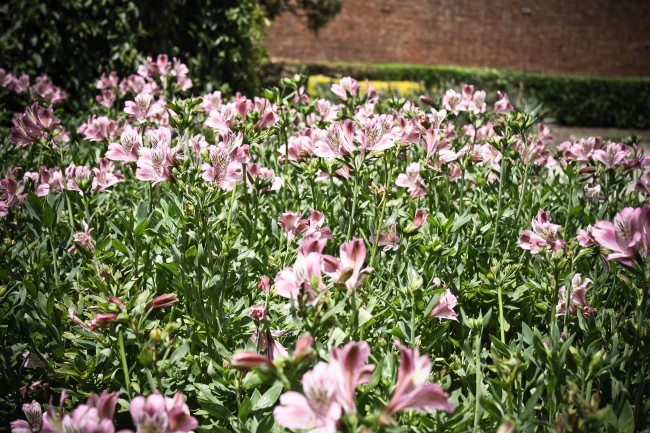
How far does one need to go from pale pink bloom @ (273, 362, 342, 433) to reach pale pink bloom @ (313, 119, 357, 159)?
849 mm

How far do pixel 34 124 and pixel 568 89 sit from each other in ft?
51.3

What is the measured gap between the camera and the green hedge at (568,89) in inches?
552

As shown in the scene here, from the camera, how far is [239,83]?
196 inches

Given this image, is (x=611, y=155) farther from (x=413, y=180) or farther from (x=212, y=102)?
(x=212, y=102)

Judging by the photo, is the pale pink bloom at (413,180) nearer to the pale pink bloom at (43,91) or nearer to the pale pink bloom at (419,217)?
the pale pink bloom at (419,217)

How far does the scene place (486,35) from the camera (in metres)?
17.9

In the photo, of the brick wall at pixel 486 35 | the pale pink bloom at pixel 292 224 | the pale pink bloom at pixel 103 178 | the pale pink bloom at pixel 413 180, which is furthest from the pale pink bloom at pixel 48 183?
the brick wall at pixel 486 35

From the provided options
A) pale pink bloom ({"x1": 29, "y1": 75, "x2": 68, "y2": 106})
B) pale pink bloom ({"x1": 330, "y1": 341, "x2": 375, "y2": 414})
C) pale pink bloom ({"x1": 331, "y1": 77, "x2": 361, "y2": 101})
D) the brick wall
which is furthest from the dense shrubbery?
the brick wall

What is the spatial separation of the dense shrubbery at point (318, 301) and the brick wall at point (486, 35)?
1420 cm

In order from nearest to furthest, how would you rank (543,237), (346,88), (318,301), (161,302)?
(318,301) → (161,302) → (543,237) → (346,88)

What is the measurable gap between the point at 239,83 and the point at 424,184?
11.1ft

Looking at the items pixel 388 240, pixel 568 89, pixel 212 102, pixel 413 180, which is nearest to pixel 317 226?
pixel 388 240

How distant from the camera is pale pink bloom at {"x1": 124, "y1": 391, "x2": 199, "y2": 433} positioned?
785 millimetres

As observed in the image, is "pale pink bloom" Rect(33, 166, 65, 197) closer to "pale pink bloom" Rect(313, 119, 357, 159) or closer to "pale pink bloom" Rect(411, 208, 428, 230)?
"pale pink bloom" Rect(313, 119, 357, 159)
